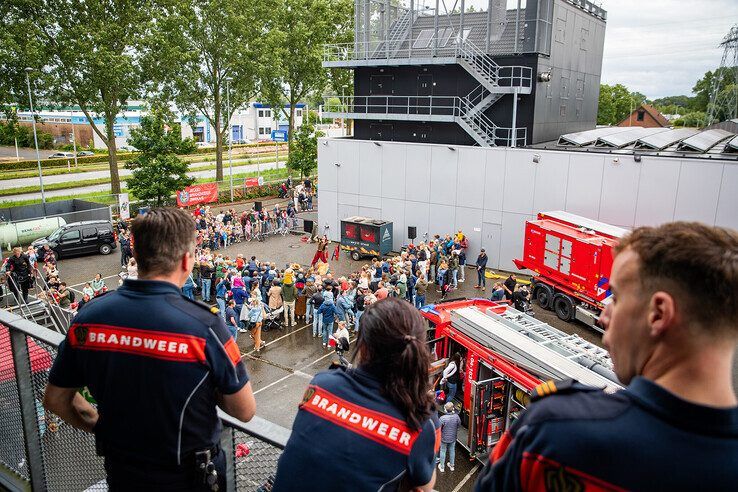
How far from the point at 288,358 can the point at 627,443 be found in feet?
51.3

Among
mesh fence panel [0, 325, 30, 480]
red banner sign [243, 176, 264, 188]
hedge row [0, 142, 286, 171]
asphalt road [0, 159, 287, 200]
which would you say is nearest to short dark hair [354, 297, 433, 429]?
mesh fence panel [0, 325, 30, 480]

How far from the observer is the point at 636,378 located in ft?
5.44

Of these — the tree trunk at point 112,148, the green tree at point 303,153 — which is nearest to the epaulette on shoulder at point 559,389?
the tree trunk at point 112,148

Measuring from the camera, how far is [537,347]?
1091 cm

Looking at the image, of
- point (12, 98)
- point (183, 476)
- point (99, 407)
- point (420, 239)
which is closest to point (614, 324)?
point (183, 476)

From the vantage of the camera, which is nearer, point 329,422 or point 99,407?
point 329,422

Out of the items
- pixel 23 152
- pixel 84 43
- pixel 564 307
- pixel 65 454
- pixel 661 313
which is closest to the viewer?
pixel 661 313

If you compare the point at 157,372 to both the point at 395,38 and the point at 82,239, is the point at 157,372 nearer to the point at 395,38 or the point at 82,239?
the point at 82,239

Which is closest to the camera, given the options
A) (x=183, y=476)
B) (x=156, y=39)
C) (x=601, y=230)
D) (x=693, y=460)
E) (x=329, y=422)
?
(x=693, y=460)

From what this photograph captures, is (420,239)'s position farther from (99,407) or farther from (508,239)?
(99,407)

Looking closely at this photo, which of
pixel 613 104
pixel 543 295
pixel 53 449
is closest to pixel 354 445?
pixel 53 449

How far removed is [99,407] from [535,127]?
2889cm

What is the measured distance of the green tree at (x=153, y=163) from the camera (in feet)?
119

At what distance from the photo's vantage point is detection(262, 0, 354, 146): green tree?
4728 cm
